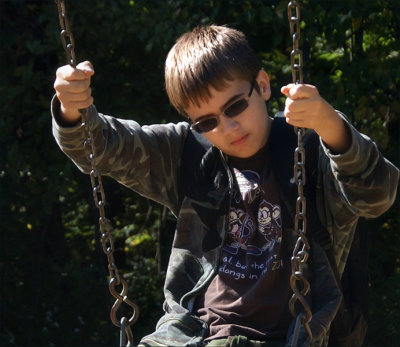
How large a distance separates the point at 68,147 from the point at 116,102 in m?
2.15

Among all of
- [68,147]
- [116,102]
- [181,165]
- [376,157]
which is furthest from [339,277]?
[116,102]

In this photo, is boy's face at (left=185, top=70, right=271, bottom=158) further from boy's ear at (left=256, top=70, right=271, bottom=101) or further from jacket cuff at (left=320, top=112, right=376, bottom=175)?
jacket cuff at (left=320, top=112, right=376, bottom=175)

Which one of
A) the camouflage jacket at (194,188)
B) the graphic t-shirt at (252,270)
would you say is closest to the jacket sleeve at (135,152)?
the camouflage jacket at (194,188)

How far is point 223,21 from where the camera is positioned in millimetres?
4762

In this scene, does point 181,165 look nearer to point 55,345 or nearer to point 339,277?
point 339,277

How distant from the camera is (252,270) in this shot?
275 centimetres

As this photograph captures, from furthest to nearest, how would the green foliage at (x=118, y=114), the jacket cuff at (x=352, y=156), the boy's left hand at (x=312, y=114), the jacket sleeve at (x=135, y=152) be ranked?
1. the green foliage at (x=118, y=114)
2. the jacket sleeve at (x=135, y=152)
3. the jacket cuff at (x=352, y=156)
4. the boy's left hand at (x=312, y=114)

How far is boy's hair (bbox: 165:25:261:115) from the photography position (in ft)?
9.01

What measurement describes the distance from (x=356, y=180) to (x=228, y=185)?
0.47 m

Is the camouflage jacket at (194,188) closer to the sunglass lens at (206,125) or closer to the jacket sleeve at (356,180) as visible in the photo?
the jacket sleeve at (356,180)

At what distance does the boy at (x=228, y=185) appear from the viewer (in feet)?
8.59

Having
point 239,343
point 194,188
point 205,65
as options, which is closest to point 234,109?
point 205,65

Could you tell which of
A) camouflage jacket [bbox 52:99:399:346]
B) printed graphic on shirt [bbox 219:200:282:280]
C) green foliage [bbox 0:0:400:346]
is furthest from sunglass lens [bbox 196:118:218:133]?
green foliage [bbox 0:0:400:346]

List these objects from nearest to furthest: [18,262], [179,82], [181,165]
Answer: [179,82] → [181,165] → [18,262]
